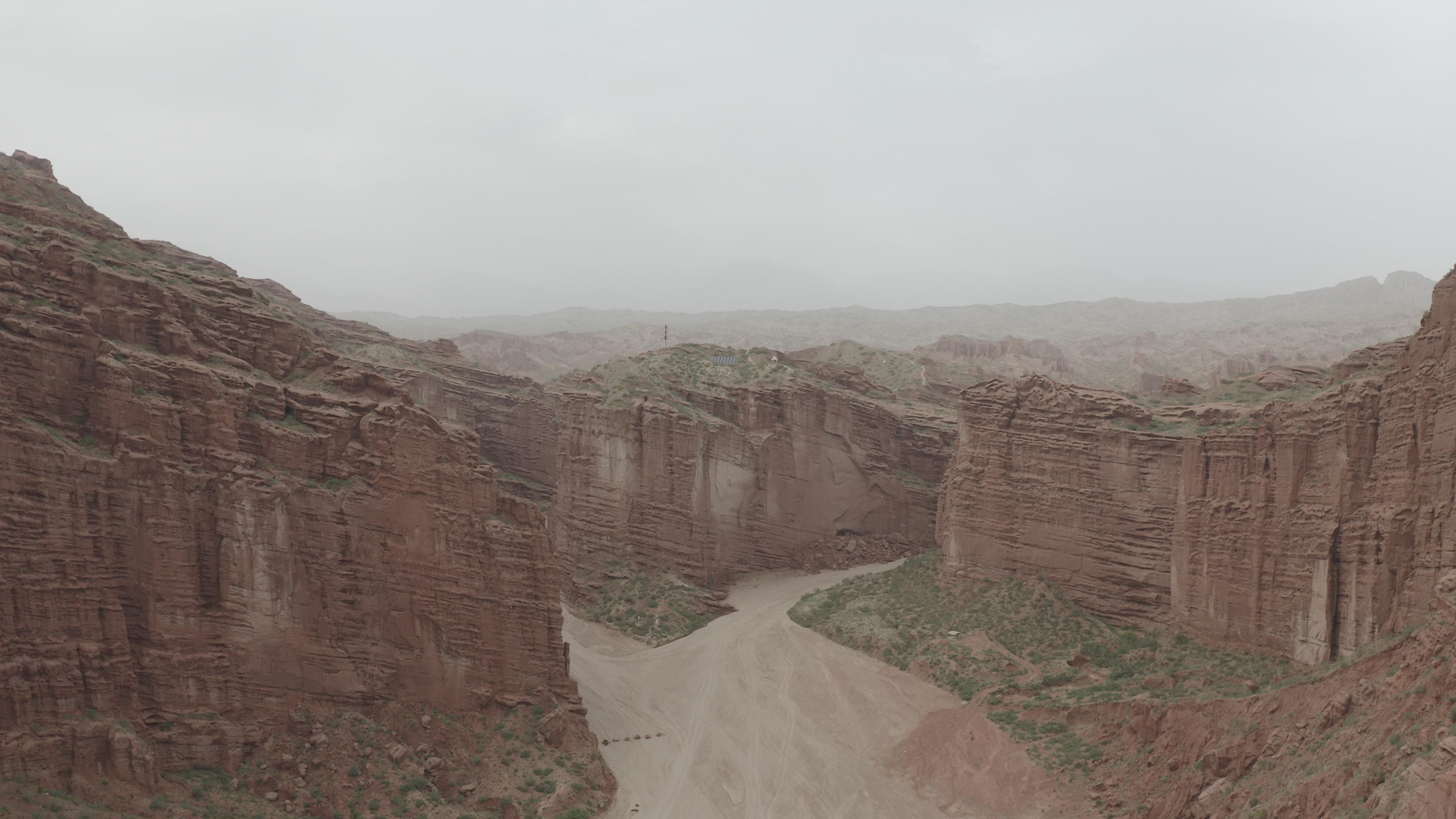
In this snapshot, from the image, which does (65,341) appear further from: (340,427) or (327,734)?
(327,734)

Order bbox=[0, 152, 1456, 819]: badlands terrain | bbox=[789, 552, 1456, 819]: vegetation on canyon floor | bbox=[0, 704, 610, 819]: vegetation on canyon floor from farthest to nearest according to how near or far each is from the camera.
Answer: bbox=[0, 152, 1456, 819]: badlands terrain → bbox=[0, 704, 610, 819]: vegetation on canyon floor → bbox=[789, 552, 1456, 819]: vegetation on canyon floor

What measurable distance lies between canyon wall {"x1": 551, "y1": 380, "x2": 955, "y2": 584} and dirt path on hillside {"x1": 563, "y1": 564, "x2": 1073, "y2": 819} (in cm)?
904

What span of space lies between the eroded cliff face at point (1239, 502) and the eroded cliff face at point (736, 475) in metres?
12.3

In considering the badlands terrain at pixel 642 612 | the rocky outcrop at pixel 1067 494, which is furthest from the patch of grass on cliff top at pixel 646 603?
the rocky outcrop at pixel 1067 494

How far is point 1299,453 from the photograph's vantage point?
3622 centimetres

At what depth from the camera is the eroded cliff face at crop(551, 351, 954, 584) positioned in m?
59.3

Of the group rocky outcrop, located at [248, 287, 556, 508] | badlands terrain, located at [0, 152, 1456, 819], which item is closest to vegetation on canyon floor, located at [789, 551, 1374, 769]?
badlands terrain, located at [0, 152, 1456, 819]

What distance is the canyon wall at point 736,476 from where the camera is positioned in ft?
195

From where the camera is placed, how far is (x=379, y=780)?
29.2 m

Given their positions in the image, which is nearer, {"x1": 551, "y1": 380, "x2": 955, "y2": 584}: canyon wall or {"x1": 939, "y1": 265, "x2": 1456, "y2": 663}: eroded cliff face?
{"x1": 939, "y1": 265, "x2": 1456, "y2": 663}: eroded cliff face

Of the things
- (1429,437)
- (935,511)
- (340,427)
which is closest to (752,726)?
(340,427)

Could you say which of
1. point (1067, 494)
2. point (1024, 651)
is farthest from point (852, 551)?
point (1024, 651)

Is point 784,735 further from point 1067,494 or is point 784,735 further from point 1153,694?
point 1067,494

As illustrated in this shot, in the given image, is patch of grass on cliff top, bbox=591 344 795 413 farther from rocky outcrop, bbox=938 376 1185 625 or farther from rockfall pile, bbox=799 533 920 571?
rocky outcrop, bbox=938 376 1185 625
